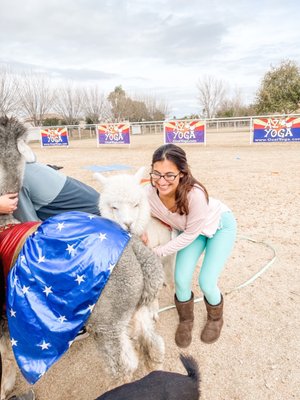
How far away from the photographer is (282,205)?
5.54 metres

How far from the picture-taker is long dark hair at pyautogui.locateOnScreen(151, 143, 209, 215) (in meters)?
2.20

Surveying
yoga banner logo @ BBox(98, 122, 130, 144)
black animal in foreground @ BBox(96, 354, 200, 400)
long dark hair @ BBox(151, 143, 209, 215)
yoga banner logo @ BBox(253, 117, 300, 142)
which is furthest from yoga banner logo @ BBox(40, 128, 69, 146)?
black animal in foreground @ BBox(96, 354, 200, 400)

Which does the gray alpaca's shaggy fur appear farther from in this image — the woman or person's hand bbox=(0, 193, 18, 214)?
the woman

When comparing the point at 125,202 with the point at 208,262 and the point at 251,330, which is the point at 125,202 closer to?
the point at 208,262

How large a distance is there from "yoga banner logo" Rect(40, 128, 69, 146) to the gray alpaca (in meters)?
18.7

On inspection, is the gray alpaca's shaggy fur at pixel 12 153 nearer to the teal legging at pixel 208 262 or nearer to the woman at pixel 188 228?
the woman at pixel 188 228

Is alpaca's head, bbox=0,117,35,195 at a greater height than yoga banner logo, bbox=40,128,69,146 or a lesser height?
greater

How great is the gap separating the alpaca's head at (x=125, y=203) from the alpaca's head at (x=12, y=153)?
561mm

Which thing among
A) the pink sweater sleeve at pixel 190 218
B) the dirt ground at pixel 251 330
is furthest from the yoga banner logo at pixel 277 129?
the pink sweater sleeve at pixel 190 218

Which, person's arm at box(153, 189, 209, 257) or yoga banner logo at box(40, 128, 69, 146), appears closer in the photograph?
person's arm at box(153, 189, 209, 257)

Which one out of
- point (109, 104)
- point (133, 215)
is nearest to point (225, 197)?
point (133, 215)

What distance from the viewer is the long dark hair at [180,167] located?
2201mm

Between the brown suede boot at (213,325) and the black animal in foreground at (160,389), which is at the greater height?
the black animal in foreground at (160,389)

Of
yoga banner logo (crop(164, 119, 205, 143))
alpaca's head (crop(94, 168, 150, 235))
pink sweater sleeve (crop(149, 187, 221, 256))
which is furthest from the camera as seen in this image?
yoga banner logo (crop(164, 119, 205, 143))
